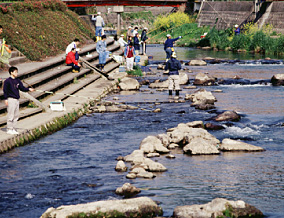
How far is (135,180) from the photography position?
12367 mm

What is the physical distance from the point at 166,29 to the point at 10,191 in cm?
5986

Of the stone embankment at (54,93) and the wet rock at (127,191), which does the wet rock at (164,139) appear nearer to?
the stone embankment at (54,93)

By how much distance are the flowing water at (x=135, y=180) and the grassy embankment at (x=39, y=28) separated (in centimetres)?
1045

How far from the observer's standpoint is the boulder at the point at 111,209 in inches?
379

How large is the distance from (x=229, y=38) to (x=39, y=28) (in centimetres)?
2523

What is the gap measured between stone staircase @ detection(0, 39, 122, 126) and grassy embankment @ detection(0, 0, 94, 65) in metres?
1.11

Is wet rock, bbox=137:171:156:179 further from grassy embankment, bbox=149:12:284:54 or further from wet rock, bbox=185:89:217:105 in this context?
grassy embankment, bbox=149:12:284:54

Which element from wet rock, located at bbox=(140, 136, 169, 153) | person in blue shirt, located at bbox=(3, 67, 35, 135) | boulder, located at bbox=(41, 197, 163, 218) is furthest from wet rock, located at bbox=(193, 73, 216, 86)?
boulder, located at bbox=(41, 197, 163, 218)

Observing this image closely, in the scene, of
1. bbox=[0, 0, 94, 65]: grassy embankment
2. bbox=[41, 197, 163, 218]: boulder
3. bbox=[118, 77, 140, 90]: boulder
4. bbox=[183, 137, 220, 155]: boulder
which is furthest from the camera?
bbox=[0, 0, 94, 65]: grassy embankment

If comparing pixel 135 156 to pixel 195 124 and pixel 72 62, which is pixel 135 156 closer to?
pixel 195 124

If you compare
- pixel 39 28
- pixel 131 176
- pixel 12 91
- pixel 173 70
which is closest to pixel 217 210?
pixel 131 176

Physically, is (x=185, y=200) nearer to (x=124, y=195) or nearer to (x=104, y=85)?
(x=124, y=195)

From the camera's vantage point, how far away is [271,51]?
46.5 metres

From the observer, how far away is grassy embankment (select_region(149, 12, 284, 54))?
4687cm
